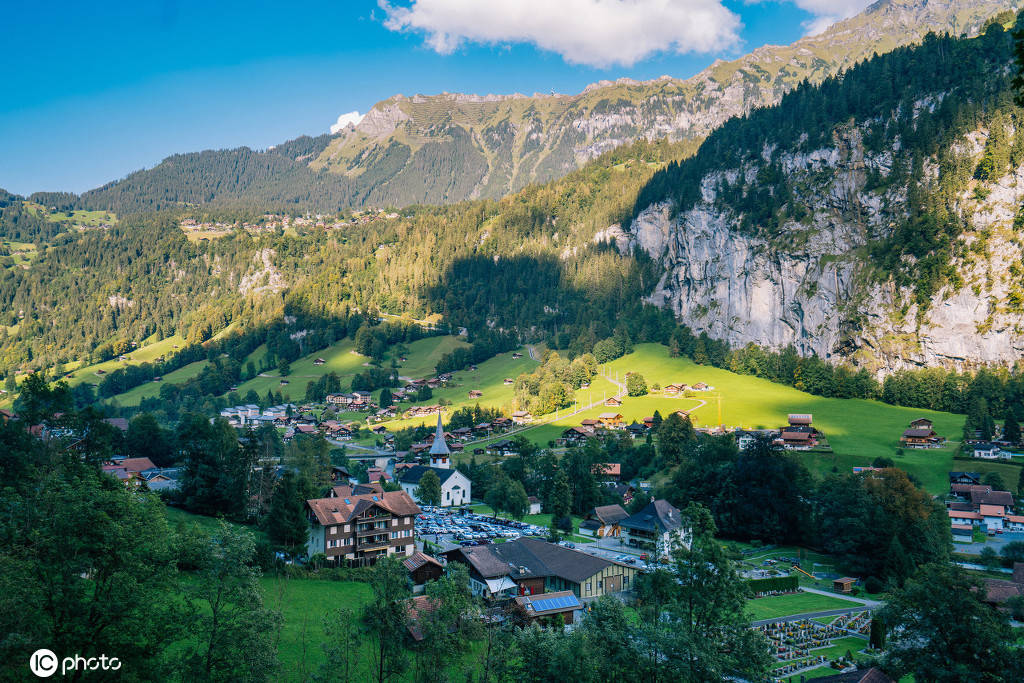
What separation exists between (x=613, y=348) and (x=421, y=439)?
2107 inches

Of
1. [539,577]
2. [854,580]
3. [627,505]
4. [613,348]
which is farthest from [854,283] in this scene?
[539,577]

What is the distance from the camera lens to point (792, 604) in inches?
1661

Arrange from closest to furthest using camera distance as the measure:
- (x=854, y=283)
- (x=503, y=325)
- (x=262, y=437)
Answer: (x=262, y=437) < (x=854, y=283) < (x=503, y=325)

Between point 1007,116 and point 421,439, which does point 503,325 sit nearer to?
point 421,439

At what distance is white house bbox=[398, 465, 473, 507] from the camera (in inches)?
2854

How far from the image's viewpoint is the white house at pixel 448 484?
238 feet

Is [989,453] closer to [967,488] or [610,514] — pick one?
[967,488]

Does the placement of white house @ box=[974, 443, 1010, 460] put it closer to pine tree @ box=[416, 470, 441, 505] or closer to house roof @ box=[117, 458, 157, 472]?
pine tree @ box=[416, 470, 441, 505]

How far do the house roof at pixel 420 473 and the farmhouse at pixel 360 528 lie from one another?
2463 cm

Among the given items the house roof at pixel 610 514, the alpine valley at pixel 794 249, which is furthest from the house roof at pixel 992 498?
the alpine valley at pixel 794 249

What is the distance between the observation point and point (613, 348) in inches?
5472

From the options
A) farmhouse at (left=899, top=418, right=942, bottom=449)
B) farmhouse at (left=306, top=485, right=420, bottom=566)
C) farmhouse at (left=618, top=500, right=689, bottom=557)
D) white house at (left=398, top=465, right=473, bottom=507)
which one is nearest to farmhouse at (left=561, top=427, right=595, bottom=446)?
white house at (left=398, top=465, right=473, bottom=507)

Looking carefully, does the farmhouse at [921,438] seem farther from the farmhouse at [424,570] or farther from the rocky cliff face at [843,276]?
the farmhouse at [424,570]

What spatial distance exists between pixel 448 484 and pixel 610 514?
19.0 metres
